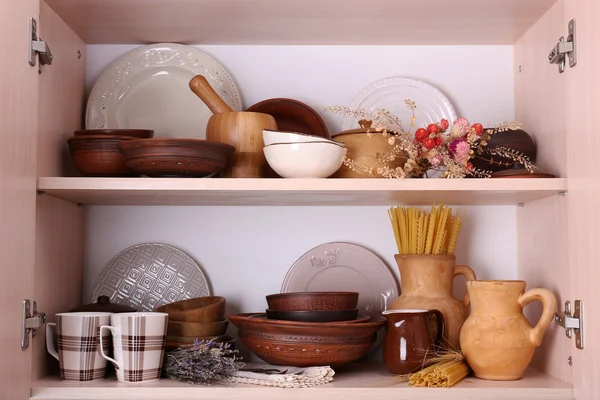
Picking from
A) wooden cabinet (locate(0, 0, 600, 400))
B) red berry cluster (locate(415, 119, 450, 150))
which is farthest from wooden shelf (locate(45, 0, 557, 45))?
red berry cluster (locate(415, 119, 450, 150))

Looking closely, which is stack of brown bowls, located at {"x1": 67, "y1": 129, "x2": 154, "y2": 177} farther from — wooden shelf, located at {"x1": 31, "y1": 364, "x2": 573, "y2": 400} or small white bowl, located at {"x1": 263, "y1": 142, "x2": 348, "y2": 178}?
wooden shelf, located at {"x1": 31, "y1": 364, "x2": 573, "y2": 400}

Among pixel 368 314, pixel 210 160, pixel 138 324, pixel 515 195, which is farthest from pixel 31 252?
pixel 515 195

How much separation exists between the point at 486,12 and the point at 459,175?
0.35 metres

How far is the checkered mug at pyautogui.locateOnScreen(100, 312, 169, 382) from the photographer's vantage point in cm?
124

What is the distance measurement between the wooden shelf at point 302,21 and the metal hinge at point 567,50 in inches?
5.7

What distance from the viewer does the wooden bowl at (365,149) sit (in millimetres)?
1352

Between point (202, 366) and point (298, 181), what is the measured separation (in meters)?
Answer: 0.37

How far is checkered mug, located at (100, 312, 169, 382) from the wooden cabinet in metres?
0.03

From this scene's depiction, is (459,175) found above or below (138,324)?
above

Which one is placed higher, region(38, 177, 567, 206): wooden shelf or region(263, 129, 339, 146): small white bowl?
region(263, 129, 339, 146): small white bowl

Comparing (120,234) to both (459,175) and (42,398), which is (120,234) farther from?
(459,175)

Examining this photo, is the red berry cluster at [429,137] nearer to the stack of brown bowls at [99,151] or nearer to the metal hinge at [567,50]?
the metal hinge at [567,50]

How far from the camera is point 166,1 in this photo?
4.42 ft

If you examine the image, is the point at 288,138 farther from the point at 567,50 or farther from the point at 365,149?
the point at 567,50
